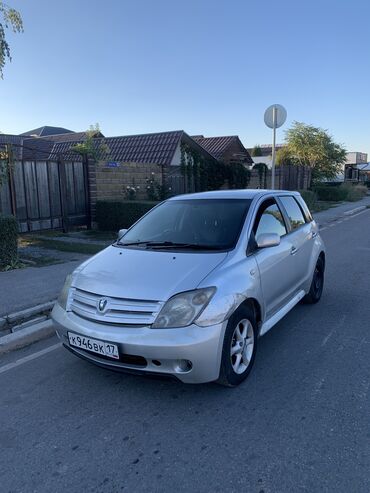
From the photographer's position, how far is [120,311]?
3160mm

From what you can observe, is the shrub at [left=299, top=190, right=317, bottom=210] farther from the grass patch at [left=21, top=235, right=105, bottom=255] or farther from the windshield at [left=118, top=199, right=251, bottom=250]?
the windshield at [left=118, top=199, right=251, bottom=250]

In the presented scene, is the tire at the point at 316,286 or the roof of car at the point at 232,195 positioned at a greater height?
the roof of car at the point at 232,195

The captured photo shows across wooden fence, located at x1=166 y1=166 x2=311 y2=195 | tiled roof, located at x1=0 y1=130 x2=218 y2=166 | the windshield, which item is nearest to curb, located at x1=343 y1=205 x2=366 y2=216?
wooden fence, located at x1=166 y1=166 x2=311 y2=195

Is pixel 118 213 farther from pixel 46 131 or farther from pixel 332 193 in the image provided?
pixel 46 131

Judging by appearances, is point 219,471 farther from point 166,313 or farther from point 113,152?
point 113,152

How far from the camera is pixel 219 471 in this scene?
97.3 inches

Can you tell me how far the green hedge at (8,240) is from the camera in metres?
7.48

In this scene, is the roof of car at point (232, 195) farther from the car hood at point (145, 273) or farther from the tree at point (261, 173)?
the tree at point (261, 173)

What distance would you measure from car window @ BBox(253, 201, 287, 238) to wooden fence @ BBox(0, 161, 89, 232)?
25.1 ft

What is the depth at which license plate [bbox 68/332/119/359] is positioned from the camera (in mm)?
3123

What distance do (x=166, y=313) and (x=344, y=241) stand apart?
32.3 ft

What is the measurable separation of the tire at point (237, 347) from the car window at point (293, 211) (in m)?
1.90

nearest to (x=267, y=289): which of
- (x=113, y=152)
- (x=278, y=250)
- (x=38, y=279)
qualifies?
(x=278, y=250)

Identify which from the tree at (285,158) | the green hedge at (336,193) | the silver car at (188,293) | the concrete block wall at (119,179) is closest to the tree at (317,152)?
the tree at (285,158)
